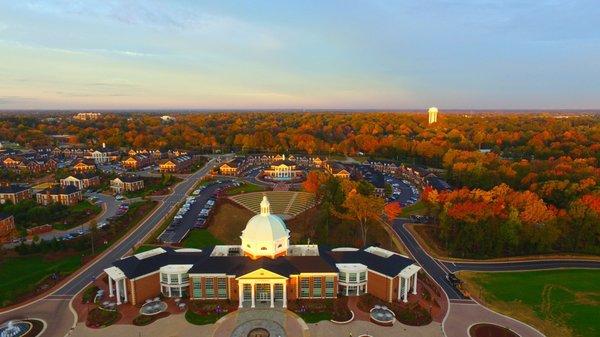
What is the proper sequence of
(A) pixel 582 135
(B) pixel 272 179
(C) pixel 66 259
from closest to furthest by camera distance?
(C) pixel 66 259, (B) pixel 272 179, (A) pixel 582 135

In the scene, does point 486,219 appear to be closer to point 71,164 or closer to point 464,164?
point 464,164

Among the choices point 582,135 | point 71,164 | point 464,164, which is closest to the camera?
point 464,164

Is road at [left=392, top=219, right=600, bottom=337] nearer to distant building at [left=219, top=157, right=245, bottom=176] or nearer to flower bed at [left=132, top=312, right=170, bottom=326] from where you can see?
flower bed at [left=132, top=312, right=170, bottom=326]

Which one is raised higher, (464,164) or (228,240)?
(464,164)

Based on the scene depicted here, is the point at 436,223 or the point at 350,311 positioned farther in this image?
the point at 436,223

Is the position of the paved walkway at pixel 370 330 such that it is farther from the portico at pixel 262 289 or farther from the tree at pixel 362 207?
the tree at pixel 362 207

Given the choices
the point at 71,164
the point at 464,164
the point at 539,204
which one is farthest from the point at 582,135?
the point at 71,164

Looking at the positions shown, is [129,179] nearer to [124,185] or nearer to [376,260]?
[124,185]

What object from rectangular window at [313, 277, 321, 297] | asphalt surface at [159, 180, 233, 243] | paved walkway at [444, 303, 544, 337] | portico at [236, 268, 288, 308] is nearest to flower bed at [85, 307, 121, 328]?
portico at [236, 268, 288, 308]
